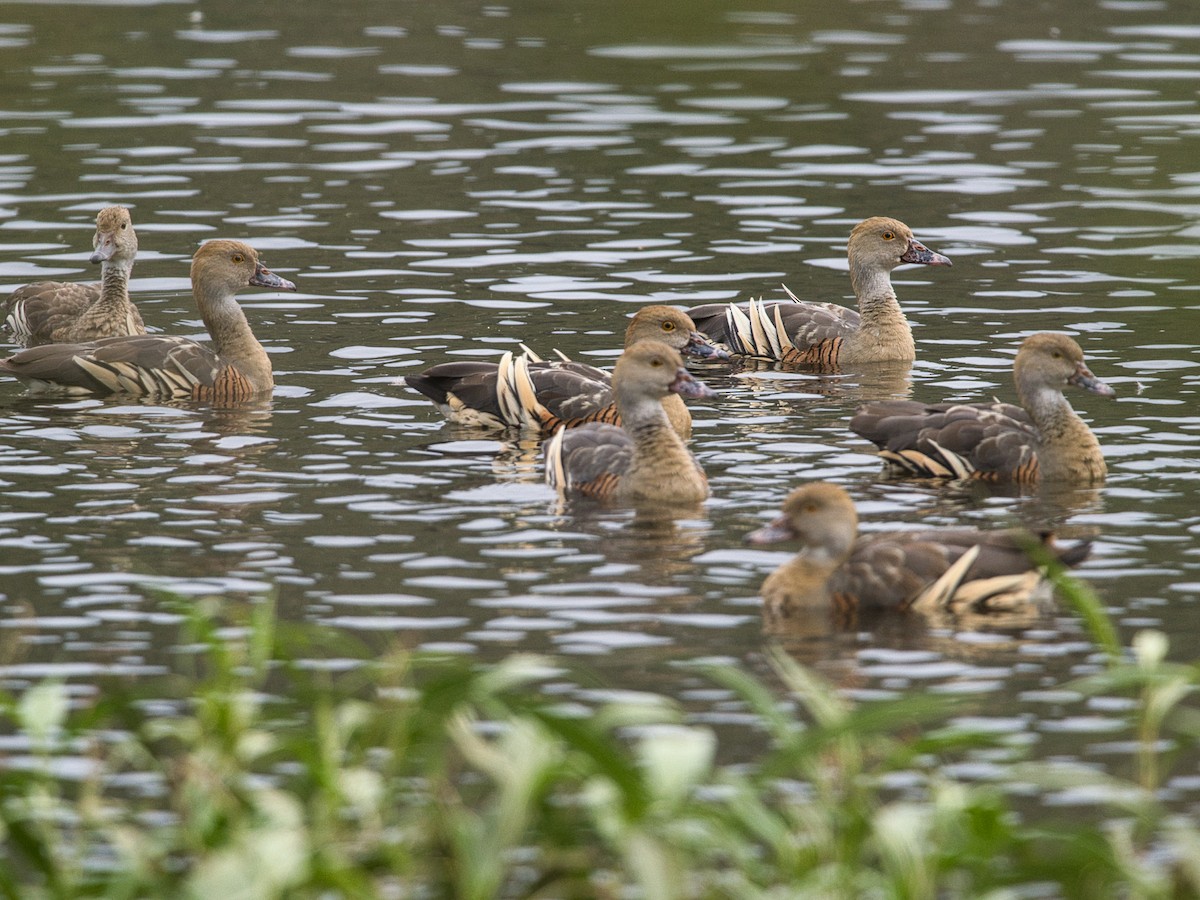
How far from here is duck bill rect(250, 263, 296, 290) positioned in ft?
51.9

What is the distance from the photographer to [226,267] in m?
15.7

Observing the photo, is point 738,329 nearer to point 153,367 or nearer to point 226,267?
point 226,267

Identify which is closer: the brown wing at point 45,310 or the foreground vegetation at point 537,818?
the foreground vegetation at point 537,818

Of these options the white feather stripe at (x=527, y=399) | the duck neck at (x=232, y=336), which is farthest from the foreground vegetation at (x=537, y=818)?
the duck neck at (x=232, y=336)

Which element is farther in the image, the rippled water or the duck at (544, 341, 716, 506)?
the duck at (544, 341, 716, 506)

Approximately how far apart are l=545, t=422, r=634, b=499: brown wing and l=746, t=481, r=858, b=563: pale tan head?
229 centimetres

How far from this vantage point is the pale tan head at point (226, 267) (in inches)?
617

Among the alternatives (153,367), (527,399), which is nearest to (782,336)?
(527,399)

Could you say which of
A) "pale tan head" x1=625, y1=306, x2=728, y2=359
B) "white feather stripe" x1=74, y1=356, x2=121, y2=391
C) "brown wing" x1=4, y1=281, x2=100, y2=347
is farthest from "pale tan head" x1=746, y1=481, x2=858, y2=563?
"brown wing" x1=4, y1=281, x2=100, y2=347

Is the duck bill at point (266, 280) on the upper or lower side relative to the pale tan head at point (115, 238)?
lower

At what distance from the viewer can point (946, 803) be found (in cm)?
641

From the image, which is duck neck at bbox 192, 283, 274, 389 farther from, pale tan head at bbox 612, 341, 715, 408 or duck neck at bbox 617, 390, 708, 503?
duck neck at bbox 617, 390, 708, 503

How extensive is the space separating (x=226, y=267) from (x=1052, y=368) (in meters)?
6.56

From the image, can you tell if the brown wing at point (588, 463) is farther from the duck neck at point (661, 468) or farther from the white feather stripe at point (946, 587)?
the white feather stripe at point (946, 587)
